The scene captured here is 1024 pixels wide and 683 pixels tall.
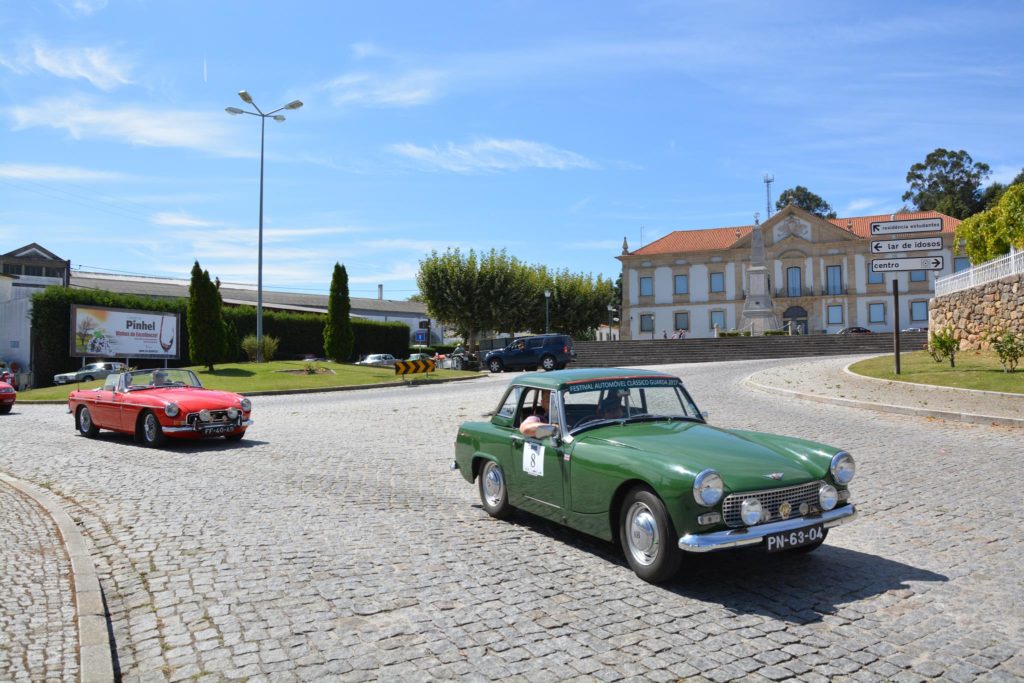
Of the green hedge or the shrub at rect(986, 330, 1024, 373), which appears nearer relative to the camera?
the shrub at rect(986, 330, 1024, 373)

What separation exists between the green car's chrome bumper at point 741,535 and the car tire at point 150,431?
9.73 metres

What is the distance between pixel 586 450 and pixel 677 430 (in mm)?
776

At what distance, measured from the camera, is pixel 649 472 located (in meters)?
4.95

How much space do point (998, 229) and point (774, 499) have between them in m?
31.7

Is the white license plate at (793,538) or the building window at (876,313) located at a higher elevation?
the building window at (876,313)

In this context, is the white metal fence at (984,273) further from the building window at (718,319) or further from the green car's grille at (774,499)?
the building window at (718,319)

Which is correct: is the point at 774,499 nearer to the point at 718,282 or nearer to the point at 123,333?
the point at 123,333

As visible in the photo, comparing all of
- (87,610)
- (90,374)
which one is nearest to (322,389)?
(90,374)

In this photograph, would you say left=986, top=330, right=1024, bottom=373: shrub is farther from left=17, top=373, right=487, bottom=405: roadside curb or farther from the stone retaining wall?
left=17, top=373, right=487, bottom=405: roadside curb

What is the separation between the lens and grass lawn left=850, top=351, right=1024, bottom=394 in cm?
1659

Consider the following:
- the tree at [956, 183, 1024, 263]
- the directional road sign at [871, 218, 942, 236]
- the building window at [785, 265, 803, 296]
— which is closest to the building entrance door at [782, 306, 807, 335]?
the building window at [785, 265, 803, 296]

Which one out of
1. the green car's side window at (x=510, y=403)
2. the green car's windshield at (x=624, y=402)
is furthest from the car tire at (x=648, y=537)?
the green car's side window at (x=510, y=403)

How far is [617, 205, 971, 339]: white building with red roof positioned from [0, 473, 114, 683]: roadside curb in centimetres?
6149

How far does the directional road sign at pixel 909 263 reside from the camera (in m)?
17.7
